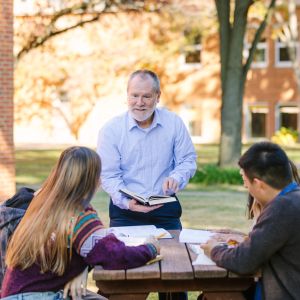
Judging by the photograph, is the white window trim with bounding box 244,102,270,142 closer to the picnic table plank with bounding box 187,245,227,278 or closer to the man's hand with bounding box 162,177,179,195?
the man's hand with bounding box 162,177,179,195

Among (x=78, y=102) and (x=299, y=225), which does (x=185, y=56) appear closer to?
(x=78, y=102)

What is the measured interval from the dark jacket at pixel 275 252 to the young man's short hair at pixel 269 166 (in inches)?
3.7

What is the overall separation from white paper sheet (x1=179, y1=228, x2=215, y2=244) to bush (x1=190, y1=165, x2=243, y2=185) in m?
11.7

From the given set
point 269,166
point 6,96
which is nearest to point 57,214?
point 269,166

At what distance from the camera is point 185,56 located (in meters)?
35.9

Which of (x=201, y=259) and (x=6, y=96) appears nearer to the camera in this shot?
(x=201, y=259)

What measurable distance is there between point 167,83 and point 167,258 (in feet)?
106

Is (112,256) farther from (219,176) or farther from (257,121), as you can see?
(257,121)

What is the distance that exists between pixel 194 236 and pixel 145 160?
2.91ft

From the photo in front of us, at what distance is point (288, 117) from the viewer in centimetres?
3469

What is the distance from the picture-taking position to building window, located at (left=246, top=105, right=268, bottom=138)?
35094 mm

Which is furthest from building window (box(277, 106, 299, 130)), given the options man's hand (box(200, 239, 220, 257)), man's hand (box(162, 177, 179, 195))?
man's hand (box(200, 239, 220, 257))

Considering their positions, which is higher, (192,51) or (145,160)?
(192,51)

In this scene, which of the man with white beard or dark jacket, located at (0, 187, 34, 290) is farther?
the man with white beard
